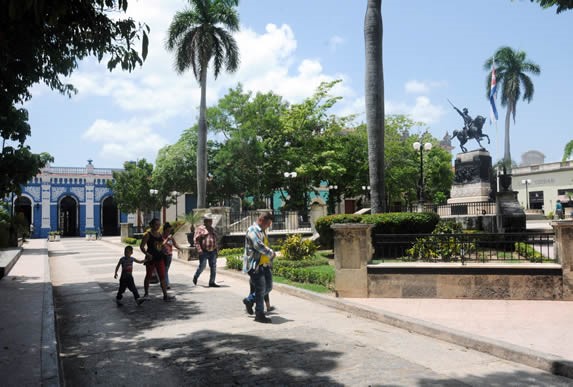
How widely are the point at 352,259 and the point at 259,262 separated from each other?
2.34 m

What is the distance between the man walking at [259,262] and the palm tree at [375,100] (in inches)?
290

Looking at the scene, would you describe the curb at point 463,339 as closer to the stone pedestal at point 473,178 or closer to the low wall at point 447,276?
the low wall at point 447,276

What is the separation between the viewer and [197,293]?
9.94 meters

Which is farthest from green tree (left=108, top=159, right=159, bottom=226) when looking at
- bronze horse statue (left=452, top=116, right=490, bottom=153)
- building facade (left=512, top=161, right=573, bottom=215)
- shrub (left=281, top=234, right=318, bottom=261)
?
building facade (left=512, top=161, right=573, bottom=215)

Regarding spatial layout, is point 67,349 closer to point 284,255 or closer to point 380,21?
point 284,255

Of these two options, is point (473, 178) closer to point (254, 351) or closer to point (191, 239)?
point (191, 239)

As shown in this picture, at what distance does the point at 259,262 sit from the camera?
708cm

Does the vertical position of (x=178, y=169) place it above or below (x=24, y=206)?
above

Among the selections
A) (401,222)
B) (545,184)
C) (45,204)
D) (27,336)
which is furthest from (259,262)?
(545,184)

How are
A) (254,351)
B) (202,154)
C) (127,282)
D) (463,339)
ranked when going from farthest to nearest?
(202,154), (127,282), (463,339), (254,351)

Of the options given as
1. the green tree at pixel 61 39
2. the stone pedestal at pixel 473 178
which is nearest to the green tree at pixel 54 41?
the green tree at pixel 61 39

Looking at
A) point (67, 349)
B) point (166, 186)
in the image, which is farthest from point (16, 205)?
point (67, 349)

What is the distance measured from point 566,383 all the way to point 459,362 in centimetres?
101

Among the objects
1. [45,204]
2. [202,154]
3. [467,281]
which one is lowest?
[467,281]
